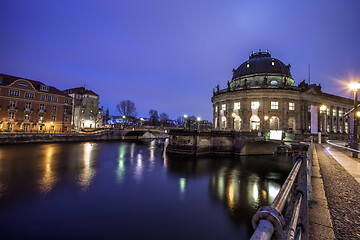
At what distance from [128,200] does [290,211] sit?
44.3ft

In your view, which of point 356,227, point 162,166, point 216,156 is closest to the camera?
point 356,227

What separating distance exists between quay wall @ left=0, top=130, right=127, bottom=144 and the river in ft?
65.2

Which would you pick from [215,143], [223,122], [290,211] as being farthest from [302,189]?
[223,122]

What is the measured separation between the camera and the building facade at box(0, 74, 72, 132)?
45.1 metres

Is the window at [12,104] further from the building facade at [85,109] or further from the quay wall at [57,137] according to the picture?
the building facade at [85,109]

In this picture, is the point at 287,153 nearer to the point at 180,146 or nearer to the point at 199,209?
the point at 180,146

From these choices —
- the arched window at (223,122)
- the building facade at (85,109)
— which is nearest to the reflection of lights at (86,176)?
the arched window at (223,122)

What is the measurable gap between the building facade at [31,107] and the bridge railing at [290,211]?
58.6 metres

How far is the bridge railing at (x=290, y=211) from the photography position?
70.1 inches

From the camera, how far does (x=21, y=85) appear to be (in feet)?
155

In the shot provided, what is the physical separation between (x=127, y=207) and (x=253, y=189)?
1157 cm

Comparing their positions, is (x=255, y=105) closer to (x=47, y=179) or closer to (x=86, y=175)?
(x=86, y=175)

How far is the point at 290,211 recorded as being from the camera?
3.43 m

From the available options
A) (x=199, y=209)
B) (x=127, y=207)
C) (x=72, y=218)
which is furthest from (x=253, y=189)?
(x=72, y=218)
